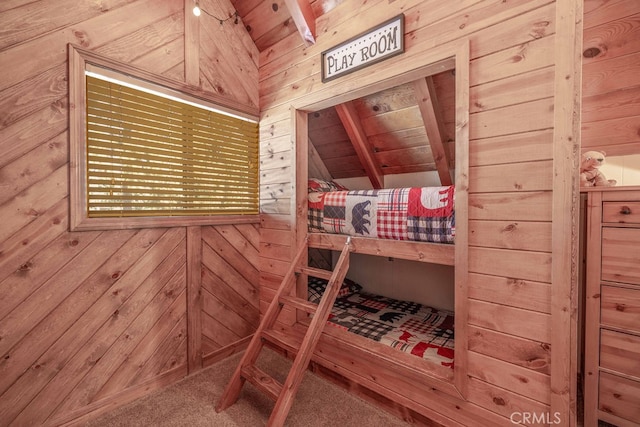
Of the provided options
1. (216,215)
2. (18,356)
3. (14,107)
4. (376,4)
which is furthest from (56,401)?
(376,4)

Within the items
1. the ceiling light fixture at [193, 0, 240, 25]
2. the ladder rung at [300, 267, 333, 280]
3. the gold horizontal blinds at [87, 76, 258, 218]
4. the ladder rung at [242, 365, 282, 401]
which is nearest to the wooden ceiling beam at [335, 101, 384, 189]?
the gold horizontal blinds at [87, 76, 258, 218]

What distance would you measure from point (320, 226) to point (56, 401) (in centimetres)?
178

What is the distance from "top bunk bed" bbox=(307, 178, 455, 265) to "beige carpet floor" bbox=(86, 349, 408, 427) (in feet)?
3.08

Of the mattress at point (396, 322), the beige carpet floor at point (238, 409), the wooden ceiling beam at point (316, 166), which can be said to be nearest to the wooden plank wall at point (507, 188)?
the mattress at point (396, 322)

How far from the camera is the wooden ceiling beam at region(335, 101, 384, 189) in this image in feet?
8.11

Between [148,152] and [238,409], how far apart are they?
1.69 meters

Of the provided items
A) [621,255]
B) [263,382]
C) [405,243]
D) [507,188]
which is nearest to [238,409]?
[263,382]

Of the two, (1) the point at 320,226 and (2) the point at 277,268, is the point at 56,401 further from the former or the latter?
(1) the point at 320,226

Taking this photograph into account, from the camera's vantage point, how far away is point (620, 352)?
1.36 m

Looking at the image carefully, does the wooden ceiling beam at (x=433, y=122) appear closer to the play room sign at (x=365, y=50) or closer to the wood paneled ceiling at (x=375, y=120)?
the wood paneled ceiling at (x=375, y=120)

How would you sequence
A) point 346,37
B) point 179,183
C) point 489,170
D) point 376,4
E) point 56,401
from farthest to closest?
point 179,183
point 346,37
point 376,4
point 56,401
point 489,170

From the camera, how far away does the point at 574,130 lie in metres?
1.10

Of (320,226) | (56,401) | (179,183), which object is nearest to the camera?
(56,401)

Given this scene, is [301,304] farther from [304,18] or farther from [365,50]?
[304,18]
